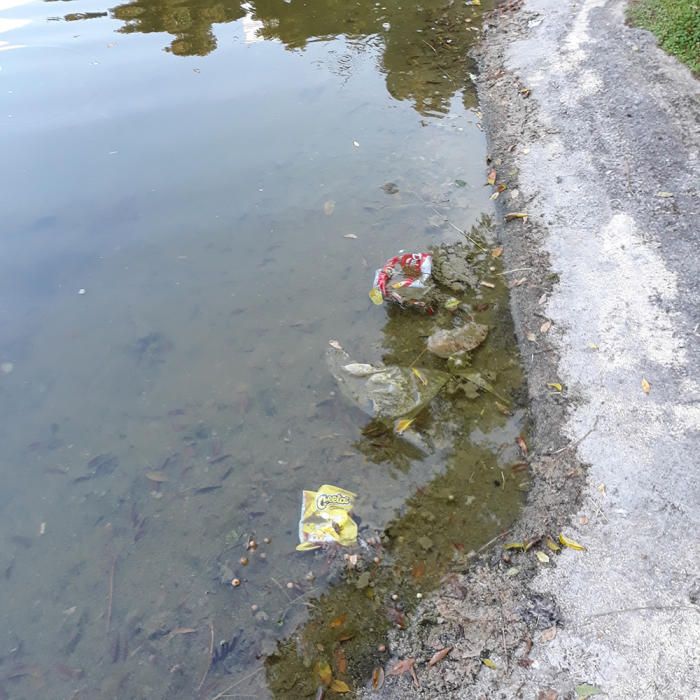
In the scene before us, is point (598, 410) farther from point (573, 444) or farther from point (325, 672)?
point (325, 672)

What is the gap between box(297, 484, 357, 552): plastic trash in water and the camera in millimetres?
3121

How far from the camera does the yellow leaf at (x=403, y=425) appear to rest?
3.66m

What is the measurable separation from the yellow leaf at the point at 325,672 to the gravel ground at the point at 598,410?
0.26 m

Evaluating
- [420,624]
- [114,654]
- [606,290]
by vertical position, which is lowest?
[114,654]

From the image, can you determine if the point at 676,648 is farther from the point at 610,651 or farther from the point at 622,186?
the point at 622,186

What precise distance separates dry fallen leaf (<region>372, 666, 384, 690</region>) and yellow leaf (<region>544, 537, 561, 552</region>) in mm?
1047

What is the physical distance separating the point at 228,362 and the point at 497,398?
1954 mm

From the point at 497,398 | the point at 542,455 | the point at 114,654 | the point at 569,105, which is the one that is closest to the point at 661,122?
A: the point at 569,105

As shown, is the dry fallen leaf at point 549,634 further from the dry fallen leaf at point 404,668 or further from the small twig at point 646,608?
the dry fallen leaf at point 404,668

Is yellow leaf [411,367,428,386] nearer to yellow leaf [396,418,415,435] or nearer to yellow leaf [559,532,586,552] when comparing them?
yellow leaf [396,418,415,435]

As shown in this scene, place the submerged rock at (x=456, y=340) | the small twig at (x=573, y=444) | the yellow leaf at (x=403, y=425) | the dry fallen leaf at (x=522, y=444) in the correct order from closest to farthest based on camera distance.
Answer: the small twig at (x=573, y=444) → the dry fallen leaf at (x=522, y=444) → the yellow leaf at (x=403, y=425) → the submerged rock at (x=456, y=340)

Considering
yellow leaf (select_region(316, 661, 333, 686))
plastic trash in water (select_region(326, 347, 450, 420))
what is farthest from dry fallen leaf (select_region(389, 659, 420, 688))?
plastic trash in water (select_region(326, 347, 450, 420))

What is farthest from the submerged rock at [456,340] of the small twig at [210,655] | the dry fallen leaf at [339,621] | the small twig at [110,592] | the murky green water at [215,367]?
the small twig at [110,592]

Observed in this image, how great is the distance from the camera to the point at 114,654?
2.84 m
